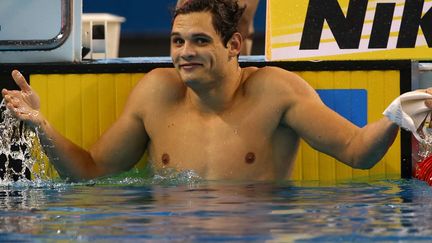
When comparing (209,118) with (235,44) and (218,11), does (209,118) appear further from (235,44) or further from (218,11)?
(218,11)

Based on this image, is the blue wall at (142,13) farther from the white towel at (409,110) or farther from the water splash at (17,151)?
the white towel at (409,110)

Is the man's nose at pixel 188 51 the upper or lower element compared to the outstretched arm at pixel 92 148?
upper

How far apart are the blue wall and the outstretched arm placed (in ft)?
28.3

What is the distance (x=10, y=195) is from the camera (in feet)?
15.1

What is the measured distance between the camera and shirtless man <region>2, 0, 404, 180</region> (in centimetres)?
462

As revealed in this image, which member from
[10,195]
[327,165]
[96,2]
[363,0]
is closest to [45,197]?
[10,195]

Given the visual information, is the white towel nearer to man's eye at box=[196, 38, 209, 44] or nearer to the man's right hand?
man's eye at box=[196, 38, 209, 44]

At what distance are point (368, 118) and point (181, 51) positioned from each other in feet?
3.05

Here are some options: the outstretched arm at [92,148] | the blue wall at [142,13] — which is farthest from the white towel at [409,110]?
the blue wall at [142,13]

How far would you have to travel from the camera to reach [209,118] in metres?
4.86

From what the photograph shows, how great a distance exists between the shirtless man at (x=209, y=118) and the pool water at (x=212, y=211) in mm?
89

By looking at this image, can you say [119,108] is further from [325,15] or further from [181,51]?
[325,15]

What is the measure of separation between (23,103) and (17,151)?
54 centimetres

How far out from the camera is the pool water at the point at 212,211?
11.6ft
